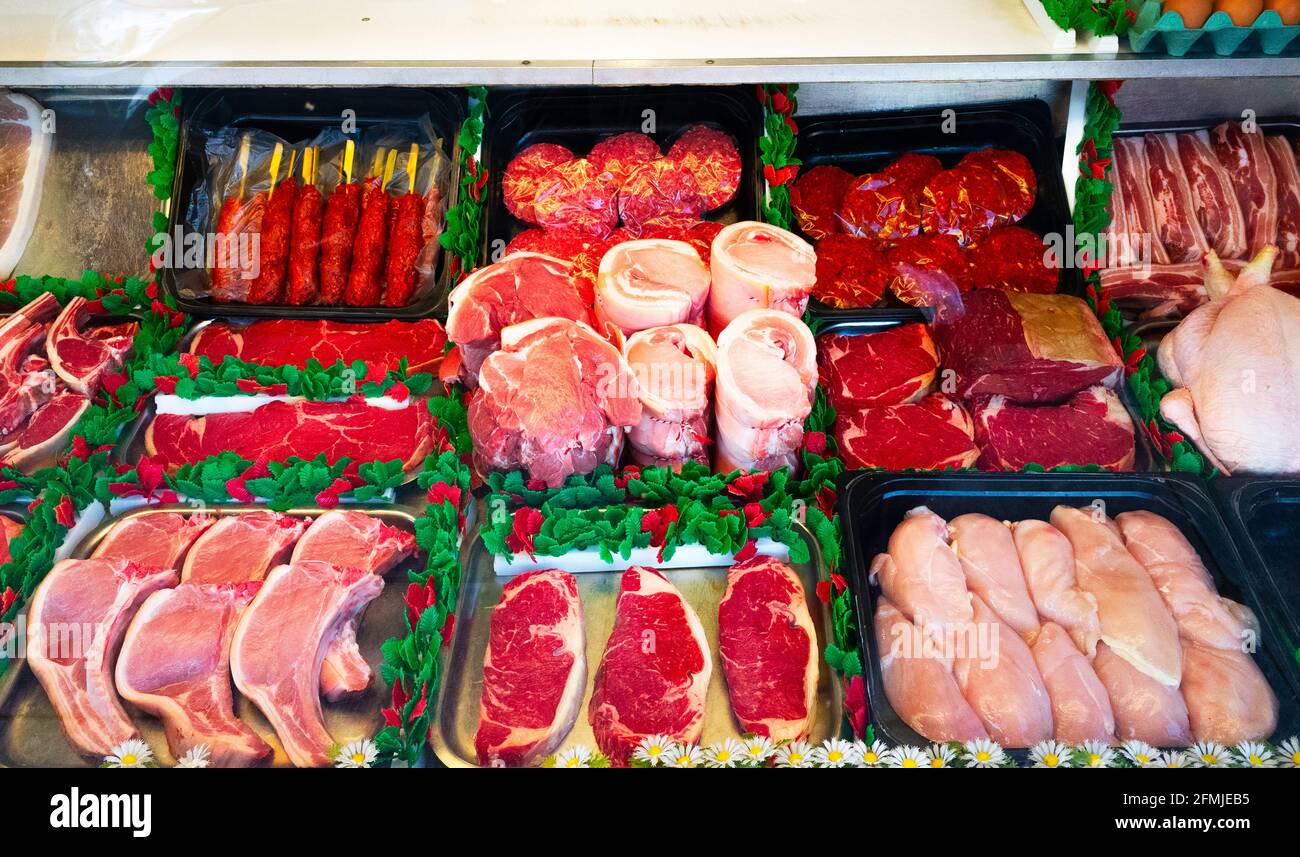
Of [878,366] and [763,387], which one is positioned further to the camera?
[878,366]

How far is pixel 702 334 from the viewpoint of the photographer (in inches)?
114

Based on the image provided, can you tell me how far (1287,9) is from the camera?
2570mm

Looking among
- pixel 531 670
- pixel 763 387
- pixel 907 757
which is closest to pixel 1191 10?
pixel 763 387

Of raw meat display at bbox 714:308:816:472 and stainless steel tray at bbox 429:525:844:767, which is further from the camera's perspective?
raw meat display at bbox 714:308:816:472

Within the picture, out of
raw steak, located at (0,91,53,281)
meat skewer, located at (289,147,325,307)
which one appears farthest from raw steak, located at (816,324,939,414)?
raw steak, located at (0,91,53,281)

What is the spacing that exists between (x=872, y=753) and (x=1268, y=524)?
1.55m

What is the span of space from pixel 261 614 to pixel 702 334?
154cm

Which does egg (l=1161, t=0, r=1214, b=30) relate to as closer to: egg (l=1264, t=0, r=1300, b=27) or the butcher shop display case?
the butcher shop display case

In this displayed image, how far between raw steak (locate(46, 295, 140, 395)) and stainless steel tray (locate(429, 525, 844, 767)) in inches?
60.5

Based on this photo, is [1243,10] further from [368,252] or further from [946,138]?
[368,252]

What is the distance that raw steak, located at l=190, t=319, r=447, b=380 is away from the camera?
3.28 meters
